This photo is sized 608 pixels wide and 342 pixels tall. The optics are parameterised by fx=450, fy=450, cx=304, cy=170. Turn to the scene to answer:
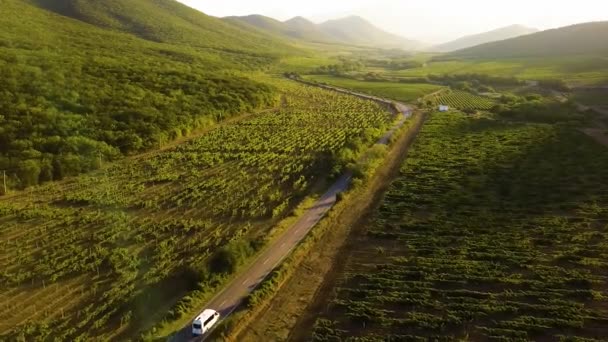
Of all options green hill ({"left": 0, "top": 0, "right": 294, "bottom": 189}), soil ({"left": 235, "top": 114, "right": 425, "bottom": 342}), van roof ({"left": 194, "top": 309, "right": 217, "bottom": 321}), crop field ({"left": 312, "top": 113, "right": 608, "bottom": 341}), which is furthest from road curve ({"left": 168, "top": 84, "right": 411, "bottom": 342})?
green hill ({"left": 0, "top": 0, "right": 294, "bottom": 189})

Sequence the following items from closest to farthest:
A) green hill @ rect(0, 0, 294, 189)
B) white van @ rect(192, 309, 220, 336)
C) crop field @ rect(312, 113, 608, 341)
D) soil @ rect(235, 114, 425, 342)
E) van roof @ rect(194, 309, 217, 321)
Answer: white van @ rect(192, 309, 220, 336)
van roof @ rect(194, 309, 217, 321)
soil @ rect(235, 114, 425, 342)
crop field @ rect(312, 113, 608, 341)
green hill @ rect(0, 0, 294, 189)

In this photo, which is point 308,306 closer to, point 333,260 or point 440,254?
point 333,260

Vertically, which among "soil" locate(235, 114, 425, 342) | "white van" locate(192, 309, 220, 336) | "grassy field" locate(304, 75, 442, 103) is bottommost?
"soil" locate(235, 114, 425, 342)

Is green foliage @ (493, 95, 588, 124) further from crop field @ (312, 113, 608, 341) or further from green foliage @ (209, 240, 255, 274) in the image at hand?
green foliage @ (209, 240, 255, 274)

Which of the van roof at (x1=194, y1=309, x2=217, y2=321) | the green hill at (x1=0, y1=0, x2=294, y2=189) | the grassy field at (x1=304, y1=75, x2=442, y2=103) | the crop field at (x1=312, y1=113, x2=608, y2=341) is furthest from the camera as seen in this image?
the grassy field at (x1=304, y1=75, x2=442, y2=103)

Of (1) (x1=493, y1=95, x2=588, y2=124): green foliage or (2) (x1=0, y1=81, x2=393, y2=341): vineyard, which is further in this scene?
(1) (x1=493, y1=95, x2=588, y2=124): green foliage

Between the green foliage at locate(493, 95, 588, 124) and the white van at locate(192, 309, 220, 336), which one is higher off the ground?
the green foliage at locate(493, 95, 588, 124)

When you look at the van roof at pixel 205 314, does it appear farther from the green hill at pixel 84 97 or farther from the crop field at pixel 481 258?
the green hill at pixel 84 97
